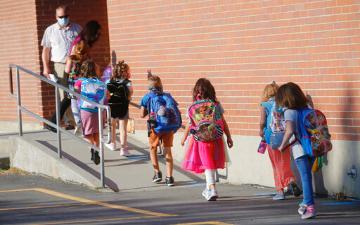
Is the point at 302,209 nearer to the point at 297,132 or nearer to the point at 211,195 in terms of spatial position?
the point at 297,132

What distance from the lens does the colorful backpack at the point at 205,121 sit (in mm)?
12648

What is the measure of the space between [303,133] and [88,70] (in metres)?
4.73

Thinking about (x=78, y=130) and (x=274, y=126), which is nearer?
(x=274, y=126)

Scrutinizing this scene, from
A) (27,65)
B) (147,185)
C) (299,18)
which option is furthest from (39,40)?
(299,18)

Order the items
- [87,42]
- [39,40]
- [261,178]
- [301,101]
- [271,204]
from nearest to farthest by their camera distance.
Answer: [301,101] → [271,204] → [261,178] → [87,42] → [39,40]

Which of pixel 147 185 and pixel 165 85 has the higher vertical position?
pixel 165 85

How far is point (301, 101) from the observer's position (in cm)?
1102

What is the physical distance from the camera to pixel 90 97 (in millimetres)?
14750

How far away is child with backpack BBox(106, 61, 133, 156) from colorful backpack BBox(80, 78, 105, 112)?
27 centimetres

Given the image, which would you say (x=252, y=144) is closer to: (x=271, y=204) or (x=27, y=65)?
(x=271, y=204)

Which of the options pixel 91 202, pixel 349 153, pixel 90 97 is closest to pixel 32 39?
pixel 90 97

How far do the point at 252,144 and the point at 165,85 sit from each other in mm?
2252

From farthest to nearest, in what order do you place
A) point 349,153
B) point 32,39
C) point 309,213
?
point 32,39 < point 349,153 < point 309,213

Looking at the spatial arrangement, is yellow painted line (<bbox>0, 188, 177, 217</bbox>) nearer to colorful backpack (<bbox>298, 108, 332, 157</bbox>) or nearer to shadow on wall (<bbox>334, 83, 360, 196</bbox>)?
colorful backpack (<bbox>298, 108, 332, 157</bbox>)
